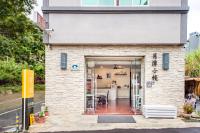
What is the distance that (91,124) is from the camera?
11398mm

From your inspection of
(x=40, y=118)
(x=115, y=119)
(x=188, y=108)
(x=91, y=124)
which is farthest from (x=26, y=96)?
(x=188, y=108)

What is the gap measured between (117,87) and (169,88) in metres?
7.93

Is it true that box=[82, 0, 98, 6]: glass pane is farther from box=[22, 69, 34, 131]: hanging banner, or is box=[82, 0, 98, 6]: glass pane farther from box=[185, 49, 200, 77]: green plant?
box=[185, 49, 200, 77]: green plant

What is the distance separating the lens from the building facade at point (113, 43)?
1337 cm

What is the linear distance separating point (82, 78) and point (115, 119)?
2620mm

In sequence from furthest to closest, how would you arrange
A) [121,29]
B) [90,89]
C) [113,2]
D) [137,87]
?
[137,87]
[90,89]
[113,2]
[121,29]

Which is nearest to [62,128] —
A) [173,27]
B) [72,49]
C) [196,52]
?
[72,49]

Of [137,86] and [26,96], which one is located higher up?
[137,86]

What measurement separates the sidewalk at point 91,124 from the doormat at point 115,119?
25cm

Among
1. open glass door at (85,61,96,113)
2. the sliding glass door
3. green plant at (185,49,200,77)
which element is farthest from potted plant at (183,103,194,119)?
green plant at (185,49,200,77)

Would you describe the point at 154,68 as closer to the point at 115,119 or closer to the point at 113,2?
the point at 115,119

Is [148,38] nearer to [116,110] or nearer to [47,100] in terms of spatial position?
[116,110]

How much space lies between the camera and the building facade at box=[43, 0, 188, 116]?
13.4 meters

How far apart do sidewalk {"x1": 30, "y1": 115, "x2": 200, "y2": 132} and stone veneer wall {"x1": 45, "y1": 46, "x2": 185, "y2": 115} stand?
1.15m
